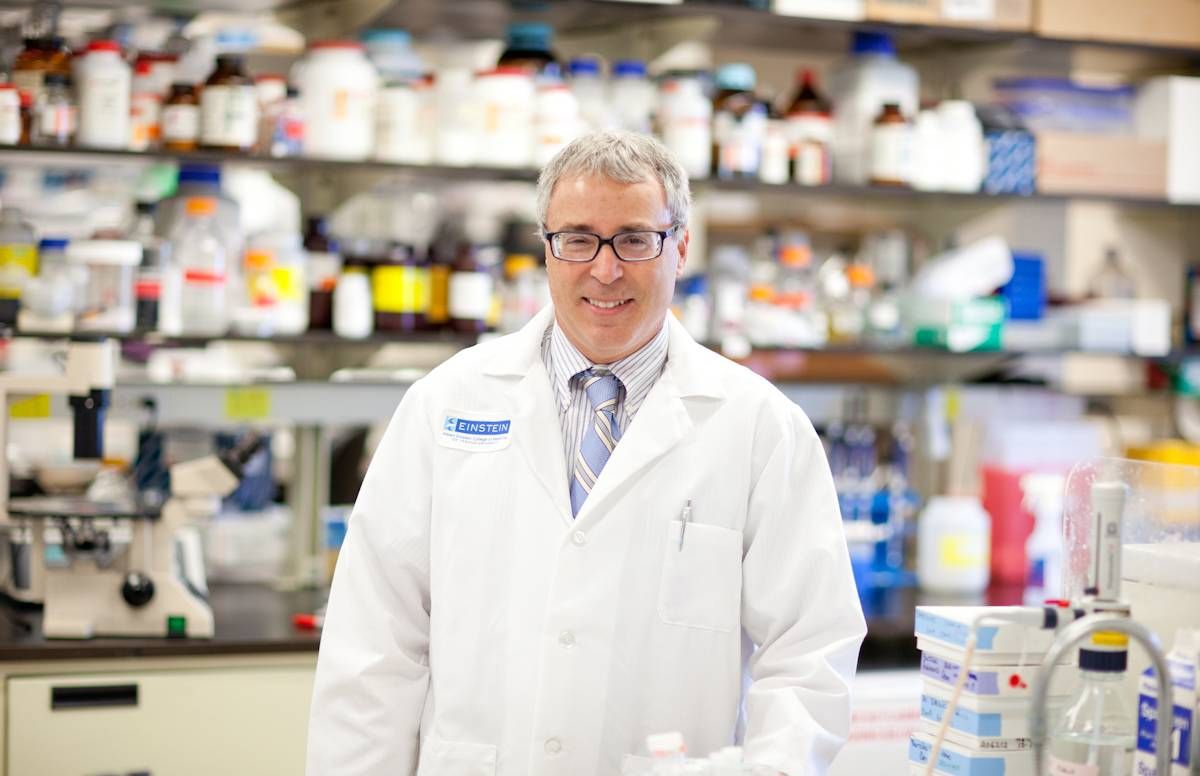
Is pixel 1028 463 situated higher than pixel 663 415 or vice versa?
pixel 663 415

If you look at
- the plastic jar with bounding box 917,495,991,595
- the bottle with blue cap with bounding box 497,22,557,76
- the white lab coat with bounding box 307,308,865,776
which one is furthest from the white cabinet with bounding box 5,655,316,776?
the plastic jar with bounding box 917,495,991,595

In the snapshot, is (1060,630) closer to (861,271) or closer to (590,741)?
(590,741)

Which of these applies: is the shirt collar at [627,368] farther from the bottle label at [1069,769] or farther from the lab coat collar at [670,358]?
the bottle label at [1069,769]

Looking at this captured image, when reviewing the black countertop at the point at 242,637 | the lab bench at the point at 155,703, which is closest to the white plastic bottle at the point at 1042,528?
the black countertop at the point at 242,637

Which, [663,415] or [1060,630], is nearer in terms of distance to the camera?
[1060,630]

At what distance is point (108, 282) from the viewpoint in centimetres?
321

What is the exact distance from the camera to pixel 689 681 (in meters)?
1.95

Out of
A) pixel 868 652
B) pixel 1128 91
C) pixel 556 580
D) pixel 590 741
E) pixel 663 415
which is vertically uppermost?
pixel 1128 91

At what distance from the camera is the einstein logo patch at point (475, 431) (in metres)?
2.01

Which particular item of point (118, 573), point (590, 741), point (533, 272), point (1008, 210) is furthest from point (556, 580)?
point (1008, 210)

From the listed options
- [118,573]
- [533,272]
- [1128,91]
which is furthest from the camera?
[1128,91]

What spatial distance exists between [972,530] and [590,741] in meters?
2.02

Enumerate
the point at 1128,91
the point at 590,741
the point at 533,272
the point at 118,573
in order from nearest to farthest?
the point at 590,741
the point at 118,573
the point at 533,272
the point at 1128,91

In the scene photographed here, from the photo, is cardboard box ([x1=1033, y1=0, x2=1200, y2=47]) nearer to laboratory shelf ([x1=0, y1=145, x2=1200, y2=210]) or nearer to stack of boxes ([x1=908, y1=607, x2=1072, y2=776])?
laboratory shelf ([x1=0, y1=145, x2=1200, y2=210])
